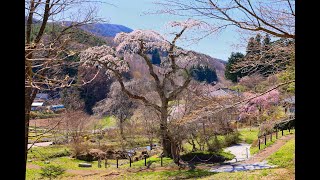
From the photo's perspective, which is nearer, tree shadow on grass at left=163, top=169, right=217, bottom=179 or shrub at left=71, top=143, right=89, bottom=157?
tree shadow on grass at left=163, top=169, right=217, bottom=179

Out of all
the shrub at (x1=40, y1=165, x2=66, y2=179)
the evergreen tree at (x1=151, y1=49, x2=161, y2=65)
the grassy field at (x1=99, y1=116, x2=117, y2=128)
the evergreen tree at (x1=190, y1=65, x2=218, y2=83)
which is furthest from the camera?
the grassy field at (x1=99, y1=116, x2=117, y2=128)

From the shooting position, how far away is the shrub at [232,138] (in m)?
10.2

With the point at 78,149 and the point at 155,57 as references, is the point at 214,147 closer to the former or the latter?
the point at 155,57

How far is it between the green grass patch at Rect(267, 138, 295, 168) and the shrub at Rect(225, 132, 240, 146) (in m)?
2.42

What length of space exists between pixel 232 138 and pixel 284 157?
11.2ft

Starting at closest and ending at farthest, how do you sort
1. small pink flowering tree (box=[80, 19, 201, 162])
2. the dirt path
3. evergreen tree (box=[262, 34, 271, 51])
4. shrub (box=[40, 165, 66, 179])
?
evergreen tree (box=[262, 34, 271, 51]) → shrub (box=[40, 165, 66, 179]) → the dirt path → small pink flowering tree (box=[80, 19, 201, 162])

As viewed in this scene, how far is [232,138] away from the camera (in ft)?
33.9

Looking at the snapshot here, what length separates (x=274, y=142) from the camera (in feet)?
30.0

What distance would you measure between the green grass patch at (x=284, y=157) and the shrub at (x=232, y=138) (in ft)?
7.93

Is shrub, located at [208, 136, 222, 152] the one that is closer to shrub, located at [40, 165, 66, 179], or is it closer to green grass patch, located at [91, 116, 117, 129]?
shrub, located at [40, 165, 66, 179]

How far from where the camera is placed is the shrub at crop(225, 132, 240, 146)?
33.5 ft

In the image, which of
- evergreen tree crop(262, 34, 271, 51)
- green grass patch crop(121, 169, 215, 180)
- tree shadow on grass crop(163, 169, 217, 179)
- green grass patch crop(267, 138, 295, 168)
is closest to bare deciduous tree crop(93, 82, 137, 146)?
green grass patch crop(121, 169, 215, 180)

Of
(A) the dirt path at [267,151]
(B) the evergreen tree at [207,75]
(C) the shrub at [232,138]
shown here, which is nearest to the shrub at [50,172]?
(A) the dirt path at [267,151]
